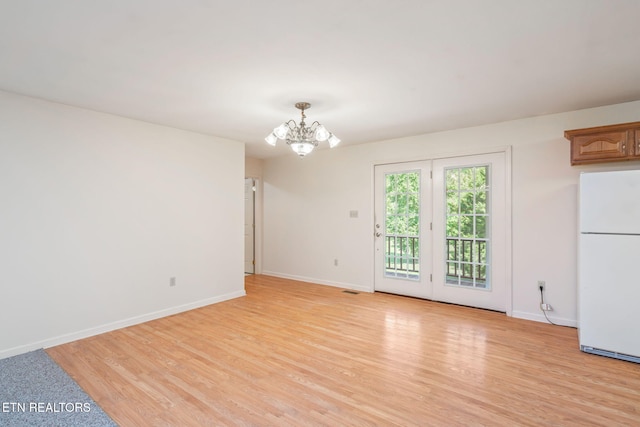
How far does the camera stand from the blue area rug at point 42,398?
2035mm

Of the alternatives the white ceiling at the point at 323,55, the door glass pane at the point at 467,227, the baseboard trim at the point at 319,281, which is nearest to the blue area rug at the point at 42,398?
the white ceiling at the point at 323,55

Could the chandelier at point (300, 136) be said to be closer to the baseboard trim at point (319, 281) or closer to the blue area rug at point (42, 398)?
the blue area rug at point (42, 398)

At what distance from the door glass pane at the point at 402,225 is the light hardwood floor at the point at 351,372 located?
3.30ft

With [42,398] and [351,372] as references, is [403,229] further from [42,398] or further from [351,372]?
[42,398]

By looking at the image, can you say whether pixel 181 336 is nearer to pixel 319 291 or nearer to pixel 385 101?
pixel 319 291

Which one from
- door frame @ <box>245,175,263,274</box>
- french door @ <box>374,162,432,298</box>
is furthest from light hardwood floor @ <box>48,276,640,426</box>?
door frame @ <box>245,175,263,274</box>

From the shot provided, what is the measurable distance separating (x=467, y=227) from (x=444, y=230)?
299 millimetres

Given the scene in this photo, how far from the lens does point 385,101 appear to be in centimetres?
329

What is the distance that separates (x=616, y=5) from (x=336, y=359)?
9.83 ft

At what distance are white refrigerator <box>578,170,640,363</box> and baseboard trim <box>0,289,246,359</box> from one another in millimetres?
4276

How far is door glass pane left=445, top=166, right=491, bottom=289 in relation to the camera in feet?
14.1

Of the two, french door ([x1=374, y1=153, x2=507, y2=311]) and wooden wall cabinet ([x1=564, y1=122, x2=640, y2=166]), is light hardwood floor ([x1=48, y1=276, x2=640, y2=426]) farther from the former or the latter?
wooden wall cabinet ([x1=564, y1=122, x2=640, y2=166])

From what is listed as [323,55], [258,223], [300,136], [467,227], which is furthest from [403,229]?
[323,55]

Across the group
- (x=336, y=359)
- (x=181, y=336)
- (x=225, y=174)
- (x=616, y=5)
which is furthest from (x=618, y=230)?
(x=225, y=174)
